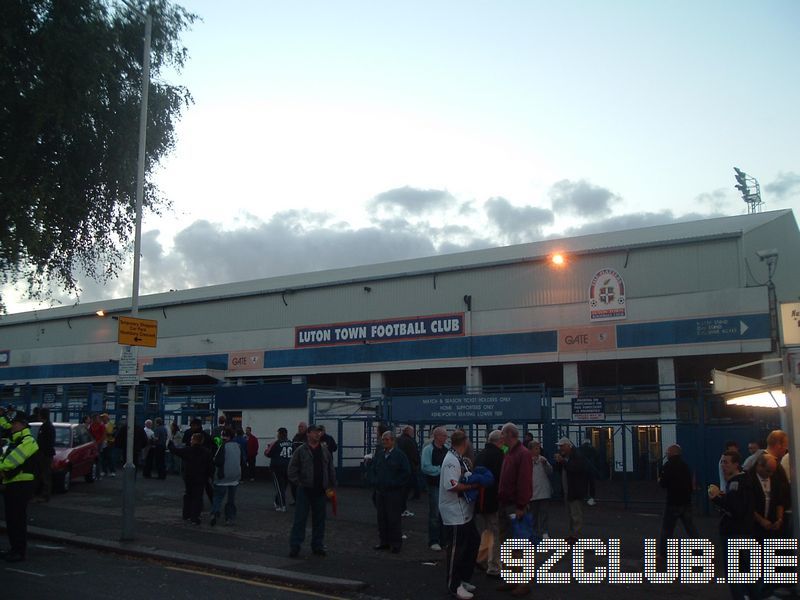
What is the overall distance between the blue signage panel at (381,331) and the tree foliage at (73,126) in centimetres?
2094

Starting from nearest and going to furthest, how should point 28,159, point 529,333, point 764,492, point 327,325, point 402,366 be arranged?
point 764,492 → point 28,159 → point 529,333 → point 402,366 → point 327,325

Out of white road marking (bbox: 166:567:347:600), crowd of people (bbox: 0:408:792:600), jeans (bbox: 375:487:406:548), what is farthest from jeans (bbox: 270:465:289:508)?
white road marking (bbox: 166:567:347:600)

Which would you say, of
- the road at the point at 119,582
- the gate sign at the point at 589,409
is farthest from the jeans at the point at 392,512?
the gate sign at the point at 589,409

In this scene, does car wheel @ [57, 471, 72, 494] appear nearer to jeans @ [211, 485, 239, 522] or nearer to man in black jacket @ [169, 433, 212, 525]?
man in black jacket @ [169, 433, 212, 525]

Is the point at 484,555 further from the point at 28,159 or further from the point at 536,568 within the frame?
the point at 28,159

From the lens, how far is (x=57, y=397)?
34.6 m

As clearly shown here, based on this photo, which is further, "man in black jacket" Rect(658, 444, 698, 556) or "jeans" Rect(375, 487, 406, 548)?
"jeans" Rect(375, 487, 406, 548)

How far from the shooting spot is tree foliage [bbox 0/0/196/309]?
1648 cm

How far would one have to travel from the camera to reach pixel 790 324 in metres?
8.73

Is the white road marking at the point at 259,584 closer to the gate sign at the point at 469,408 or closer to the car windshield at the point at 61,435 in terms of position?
the car windshield at the point at 61,435

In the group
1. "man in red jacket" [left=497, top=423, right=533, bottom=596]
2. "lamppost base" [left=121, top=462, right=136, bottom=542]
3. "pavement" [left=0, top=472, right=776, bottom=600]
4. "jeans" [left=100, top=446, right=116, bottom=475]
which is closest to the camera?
"man in red jacket" [left=497, top=423, right=533, bottom=596]

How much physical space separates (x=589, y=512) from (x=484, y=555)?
32.7ft

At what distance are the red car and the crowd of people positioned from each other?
0.62 meters

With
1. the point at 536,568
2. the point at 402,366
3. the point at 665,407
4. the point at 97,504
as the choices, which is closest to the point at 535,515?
the point at 536,568
